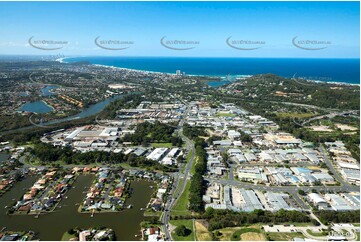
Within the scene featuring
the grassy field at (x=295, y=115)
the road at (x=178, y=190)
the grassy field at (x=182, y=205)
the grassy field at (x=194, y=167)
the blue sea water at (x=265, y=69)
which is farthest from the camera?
the blue sea water at (x=265, y=69)

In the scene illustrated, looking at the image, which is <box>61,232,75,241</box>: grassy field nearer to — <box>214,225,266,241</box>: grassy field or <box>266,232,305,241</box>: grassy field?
<box>214,225,266,241</box>: grassy field

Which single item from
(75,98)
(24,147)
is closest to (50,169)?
(24,147)

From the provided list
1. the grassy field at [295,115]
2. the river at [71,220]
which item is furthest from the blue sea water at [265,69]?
the river at [71,220]

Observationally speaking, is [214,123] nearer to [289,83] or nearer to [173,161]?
[173,161]

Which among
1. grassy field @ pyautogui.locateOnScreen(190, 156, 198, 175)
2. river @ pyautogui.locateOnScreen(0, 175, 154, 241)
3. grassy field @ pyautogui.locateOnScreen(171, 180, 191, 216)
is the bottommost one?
river @ pyautogui.locateOnScreen(0, 175, 154, 241)

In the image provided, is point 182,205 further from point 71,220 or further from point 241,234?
point 71,220

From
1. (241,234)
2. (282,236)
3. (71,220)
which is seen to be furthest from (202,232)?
(71,220)

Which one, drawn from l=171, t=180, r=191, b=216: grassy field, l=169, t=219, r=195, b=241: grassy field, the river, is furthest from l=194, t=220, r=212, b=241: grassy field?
the river

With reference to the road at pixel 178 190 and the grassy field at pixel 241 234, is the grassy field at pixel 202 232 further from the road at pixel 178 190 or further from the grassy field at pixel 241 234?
the road at pixel 178 190
